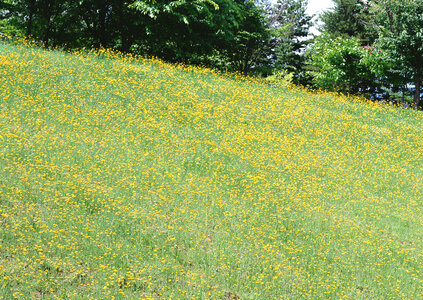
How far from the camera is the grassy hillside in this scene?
600cm

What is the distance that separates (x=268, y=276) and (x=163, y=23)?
58.2 feet

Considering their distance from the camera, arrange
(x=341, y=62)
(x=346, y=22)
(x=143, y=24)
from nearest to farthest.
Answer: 1. (x=143, y=24)
2. (x=341, y=62)
3. (x=346, y=22)

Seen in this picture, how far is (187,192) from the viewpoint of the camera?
867 cm

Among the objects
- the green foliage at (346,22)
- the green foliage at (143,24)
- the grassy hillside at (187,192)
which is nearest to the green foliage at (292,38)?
the green foliage at (346,22)

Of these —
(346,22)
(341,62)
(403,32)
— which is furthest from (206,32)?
(346,22)

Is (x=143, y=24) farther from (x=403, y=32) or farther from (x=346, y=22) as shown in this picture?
(x=346, y=22)

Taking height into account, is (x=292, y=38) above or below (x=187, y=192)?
above

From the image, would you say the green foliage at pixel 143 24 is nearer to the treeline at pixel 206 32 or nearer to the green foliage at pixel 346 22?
the treeline at pixel 206 32

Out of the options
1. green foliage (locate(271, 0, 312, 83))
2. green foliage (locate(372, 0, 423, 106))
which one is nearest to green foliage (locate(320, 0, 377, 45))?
green foliage (locate(271, 0, 312, 83))

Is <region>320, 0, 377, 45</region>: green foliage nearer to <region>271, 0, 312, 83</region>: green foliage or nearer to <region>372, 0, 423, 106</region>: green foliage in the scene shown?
<region>271, 0, 312, 83</region>: green foliage

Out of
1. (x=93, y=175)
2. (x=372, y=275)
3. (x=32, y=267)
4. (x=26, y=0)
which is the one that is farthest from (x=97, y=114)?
(x=26, y=0)

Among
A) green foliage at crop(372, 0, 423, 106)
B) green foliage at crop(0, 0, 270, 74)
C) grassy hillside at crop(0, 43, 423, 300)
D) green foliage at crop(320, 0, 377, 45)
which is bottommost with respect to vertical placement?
grassy hillside at crop(0, 43, 423, 300)

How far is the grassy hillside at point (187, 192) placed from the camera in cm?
600

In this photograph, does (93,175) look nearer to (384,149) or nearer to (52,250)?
(52,250)
